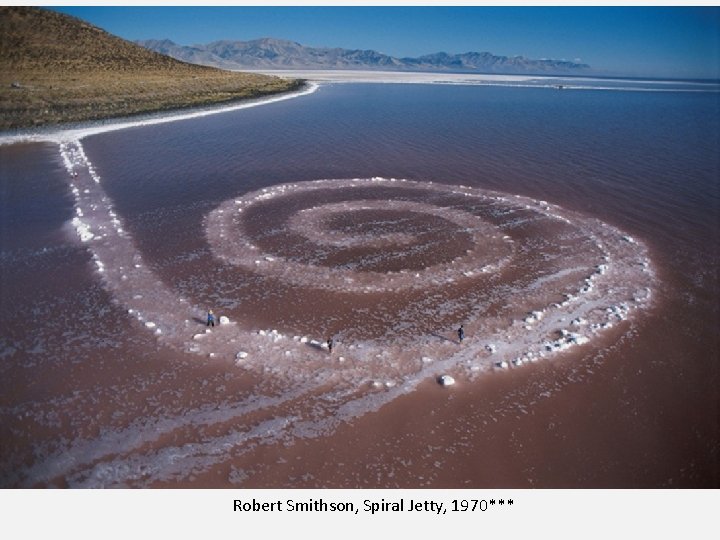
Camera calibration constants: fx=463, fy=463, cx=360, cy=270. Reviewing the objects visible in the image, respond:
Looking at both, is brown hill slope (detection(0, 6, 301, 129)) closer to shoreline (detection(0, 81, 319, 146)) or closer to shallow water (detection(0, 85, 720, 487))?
shoreline (detection(0, 81, 319, 146))

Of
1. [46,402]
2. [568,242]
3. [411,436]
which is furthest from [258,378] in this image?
[568,242]

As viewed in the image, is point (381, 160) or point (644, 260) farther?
point (381, 160)

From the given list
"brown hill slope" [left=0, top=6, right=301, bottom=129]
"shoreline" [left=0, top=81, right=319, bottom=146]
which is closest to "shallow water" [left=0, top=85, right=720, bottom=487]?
"shoreline" [left=0, top=81, right=319, bottom=146]

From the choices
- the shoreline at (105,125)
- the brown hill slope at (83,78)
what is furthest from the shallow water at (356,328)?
the brown hill slope at (83,78)

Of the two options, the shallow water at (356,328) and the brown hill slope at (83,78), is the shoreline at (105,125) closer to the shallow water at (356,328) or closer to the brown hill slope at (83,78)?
the brown hill slope at (83,78)

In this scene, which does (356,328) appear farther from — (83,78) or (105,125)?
(83,78)

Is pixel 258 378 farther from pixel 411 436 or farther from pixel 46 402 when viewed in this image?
pixel 46 402

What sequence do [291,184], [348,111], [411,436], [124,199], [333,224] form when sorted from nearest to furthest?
[411,436] < [333,224] < [124,199] < [291,184] < [348,111]
